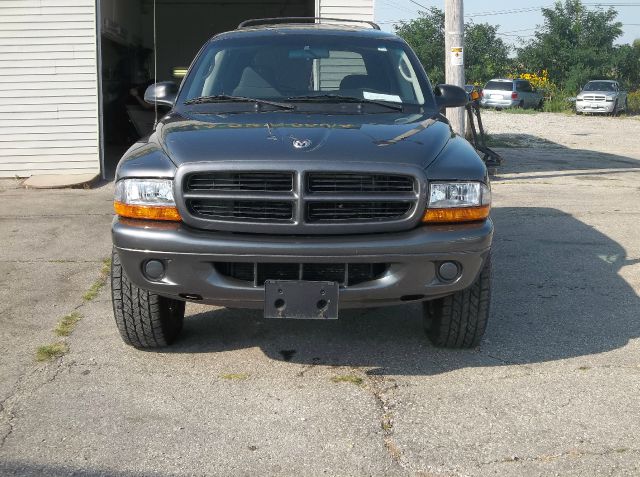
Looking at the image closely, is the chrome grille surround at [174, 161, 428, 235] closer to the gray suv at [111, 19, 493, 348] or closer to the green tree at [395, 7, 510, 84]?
the gray suv at [111, 19, 493, 348]

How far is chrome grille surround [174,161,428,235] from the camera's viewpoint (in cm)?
409

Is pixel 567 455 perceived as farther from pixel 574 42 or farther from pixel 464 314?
pixel 574 42

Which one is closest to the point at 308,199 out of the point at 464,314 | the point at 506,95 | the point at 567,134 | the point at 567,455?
the point at 464,314

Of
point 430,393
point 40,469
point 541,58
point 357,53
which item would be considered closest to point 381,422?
point 430,393

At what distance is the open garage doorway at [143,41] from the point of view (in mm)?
16453

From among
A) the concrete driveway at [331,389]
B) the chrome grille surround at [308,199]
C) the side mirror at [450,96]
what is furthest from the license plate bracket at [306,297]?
the side mirror at [450,96]

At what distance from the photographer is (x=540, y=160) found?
15039mm

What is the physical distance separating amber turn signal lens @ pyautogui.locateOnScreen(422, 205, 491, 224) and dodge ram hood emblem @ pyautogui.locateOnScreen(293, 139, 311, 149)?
2.22ft

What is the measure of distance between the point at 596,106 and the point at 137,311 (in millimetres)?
35304

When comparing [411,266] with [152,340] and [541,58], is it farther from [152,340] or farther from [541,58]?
[541,58]

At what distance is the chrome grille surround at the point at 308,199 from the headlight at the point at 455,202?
2.6 inches

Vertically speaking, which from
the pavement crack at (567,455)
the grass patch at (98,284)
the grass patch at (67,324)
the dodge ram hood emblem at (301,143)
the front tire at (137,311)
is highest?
the dodge ram hood emblem at (301,143)

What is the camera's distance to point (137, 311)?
180 inches

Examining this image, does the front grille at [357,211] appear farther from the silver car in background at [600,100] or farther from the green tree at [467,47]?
the green tree at [467,47]
